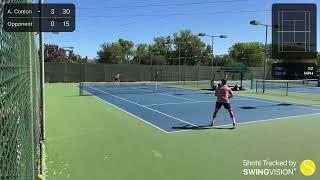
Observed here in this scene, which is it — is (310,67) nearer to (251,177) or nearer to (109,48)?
(251,177)

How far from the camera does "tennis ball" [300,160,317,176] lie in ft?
26.4

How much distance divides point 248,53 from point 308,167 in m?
109

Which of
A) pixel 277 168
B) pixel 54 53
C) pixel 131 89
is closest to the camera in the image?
pixel 277 168

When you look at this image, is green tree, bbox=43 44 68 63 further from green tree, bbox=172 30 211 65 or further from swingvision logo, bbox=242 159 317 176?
swingvision logo, bbox=242 159 317 176

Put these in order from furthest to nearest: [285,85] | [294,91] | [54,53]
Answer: [54,53]
[285,85]
[294,91]

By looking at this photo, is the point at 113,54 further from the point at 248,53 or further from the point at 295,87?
the point at 295,87

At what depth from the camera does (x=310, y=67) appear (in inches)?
1848

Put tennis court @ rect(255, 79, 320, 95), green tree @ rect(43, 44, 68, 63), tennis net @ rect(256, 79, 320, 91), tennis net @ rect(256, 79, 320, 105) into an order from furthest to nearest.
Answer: green tree @ rect(43, 44, 68, 63) → tennis net @ rect(256, 79, 320, 91) → tennis court @ rect(255, 79, 320, 95) → tennis net @ rect(256, 79, 320, 105)

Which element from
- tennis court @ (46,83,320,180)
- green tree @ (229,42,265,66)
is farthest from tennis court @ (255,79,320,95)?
green tree @ (229,42,265,66)

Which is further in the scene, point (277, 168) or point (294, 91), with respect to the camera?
point (294, 91)

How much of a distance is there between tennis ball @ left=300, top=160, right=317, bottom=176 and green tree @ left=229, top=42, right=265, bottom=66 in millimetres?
103730

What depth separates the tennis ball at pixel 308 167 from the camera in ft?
26.4

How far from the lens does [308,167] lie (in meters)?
8.41

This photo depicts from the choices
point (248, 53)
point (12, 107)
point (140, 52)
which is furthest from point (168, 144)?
point (248, 53)
